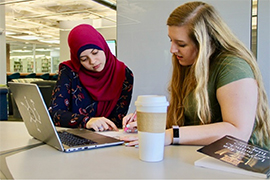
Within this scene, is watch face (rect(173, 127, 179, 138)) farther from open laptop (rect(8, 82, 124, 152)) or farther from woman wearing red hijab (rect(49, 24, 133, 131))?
woman wearing red hijab (rect(49, 24, 133, 131))

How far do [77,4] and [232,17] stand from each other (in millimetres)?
5626

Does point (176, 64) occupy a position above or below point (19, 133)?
above

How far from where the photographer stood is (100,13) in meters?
8.37

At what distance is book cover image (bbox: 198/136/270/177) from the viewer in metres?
0.67

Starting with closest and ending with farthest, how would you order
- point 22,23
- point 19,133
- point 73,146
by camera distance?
1. point 73,146
2. point 19,133
3. point 22,23

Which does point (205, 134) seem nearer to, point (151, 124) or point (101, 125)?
point (151, 124)

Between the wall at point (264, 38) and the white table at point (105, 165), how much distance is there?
63.4 inches

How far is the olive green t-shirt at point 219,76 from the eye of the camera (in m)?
0.99

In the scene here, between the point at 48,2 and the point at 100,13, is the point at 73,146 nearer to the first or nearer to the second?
the point at 48,2

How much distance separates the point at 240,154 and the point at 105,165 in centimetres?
34

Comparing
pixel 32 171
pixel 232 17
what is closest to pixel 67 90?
pixel 32 171

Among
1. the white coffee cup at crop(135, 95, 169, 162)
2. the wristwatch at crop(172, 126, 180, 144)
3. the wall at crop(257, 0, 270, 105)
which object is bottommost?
the wristwatch at crop(172, 126, 180, 144)

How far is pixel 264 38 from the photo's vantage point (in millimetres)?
2236

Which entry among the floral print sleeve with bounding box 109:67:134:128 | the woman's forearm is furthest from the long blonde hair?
the floral print sleeve with bounding box 109:67:134:128
